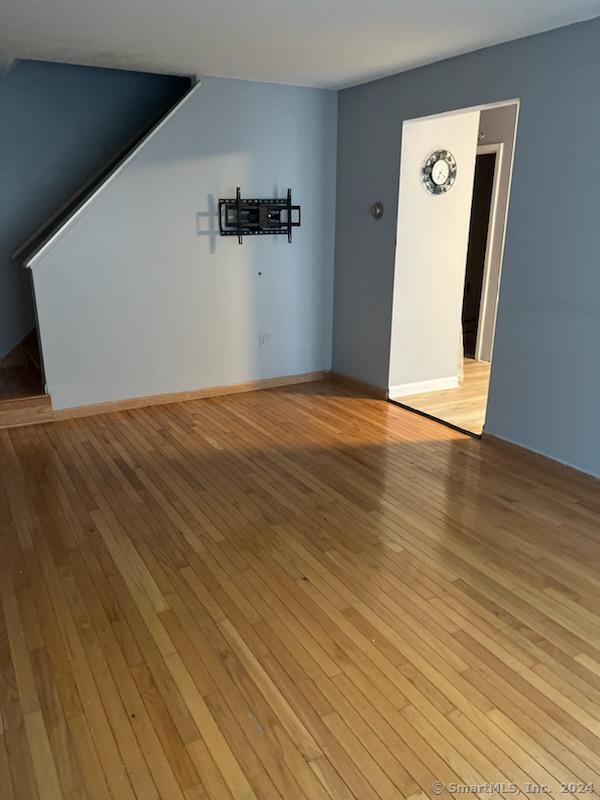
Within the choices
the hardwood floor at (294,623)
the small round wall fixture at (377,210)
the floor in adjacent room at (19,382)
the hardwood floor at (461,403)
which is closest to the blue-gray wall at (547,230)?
the hardwood floor at (294,623)

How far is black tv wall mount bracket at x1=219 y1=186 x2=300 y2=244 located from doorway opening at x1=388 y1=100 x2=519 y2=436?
996 mm

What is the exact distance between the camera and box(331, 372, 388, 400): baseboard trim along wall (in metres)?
5.37

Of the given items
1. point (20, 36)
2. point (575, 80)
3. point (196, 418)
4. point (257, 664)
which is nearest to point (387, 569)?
point (257, 664)

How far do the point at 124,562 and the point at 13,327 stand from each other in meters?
3.53

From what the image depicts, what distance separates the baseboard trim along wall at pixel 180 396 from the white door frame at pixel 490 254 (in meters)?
1.83

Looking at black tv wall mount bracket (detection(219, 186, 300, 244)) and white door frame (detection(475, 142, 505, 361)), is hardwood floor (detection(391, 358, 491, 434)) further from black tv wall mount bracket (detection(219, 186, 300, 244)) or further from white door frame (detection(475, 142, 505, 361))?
black tv wall mount bracket (detection(219, 186, 300, 244))

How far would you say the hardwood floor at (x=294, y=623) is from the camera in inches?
72.6

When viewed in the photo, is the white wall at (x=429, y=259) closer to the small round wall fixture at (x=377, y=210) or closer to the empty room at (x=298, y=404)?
the empty room at (x=298, y=404)

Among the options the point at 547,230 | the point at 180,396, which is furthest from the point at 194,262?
the point at 547,230

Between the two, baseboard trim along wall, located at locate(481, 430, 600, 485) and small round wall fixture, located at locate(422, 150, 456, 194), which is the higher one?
small round wall fixture, located at locate(422, 150, 456, 194)

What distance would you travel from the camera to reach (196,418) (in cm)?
483

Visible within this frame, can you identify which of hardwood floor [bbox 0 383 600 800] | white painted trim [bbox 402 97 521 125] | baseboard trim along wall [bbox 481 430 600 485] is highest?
white painted trim [bbox 402 97 521 125]

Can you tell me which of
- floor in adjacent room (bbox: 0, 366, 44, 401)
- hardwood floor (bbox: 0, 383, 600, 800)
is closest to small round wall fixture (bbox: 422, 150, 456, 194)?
Answer: hardwood floor (bbox: 0, 383, 600, 800)

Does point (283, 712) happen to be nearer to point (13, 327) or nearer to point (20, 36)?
point (20, 36)
